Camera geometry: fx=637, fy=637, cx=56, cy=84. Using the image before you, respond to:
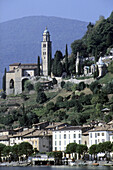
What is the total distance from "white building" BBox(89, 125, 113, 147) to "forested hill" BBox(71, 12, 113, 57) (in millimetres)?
60993

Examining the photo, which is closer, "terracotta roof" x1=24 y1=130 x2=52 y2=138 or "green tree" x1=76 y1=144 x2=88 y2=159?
"green tree" x1=76 y1=144 x2=88 y2=159

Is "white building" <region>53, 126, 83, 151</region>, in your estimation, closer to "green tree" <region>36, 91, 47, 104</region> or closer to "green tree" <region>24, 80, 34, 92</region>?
"green tree" <region>36, 91, 47, 104</region>

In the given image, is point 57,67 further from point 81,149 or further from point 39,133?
point 81,149

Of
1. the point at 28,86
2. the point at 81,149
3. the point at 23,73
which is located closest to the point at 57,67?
the point at 28,86

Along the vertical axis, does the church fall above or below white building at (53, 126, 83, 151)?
above

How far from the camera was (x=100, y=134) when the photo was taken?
10712 centimetres

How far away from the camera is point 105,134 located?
349 feet

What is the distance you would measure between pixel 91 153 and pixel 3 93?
68787 millimetres

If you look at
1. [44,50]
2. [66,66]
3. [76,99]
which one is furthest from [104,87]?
[44,50]

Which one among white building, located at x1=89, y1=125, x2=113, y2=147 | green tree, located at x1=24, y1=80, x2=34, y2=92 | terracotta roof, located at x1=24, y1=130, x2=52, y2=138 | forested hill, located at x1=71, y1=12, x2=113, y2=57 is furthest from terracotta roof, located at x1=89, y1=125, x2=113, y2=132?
forested hill, located at x1=71, y1=12, x2=113, y2=57

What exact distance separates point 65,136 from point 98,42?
6235 centimetres

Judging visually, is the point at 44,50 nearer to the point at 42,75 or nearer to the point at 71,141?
the point at 42,75

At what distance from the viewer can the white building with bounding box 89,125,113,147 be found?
106 metres

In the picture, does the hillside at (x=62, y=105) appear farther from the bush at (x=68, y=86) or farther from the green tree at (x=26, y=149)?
the green tree at (x=26, y=149)
